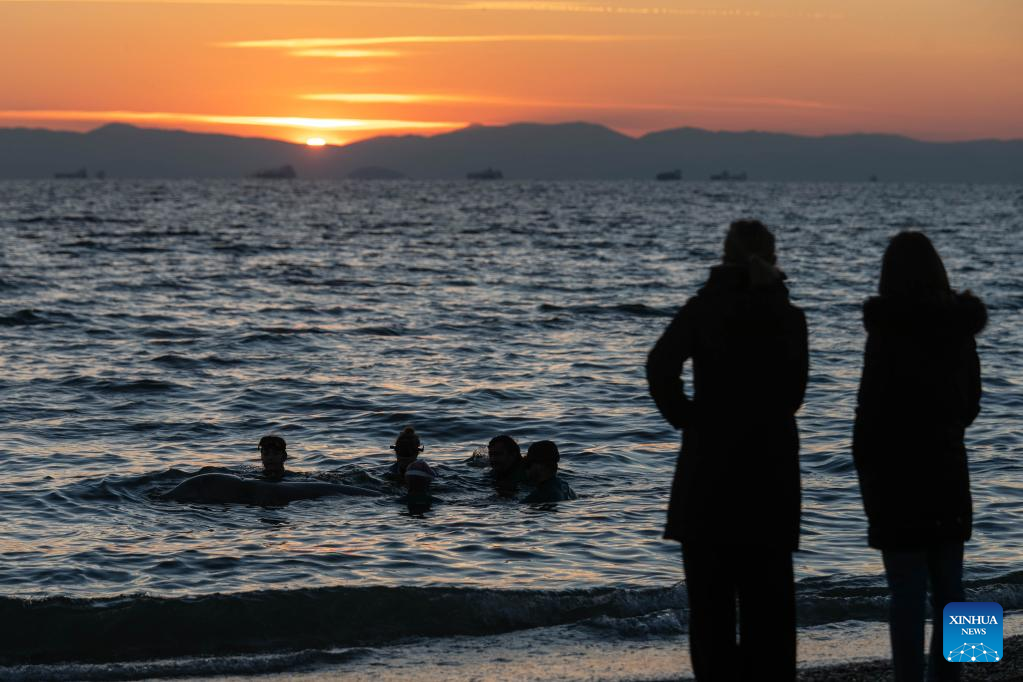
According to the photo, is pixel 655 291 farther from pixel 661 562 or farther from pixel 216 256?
pixel 661 562

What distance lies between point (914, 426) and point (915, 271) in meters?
0.68

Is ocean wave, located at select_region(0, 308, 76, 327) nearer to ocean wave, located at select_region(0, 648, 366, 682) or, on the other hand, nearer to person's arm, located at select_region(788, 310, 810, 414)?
ocean wave, located at select_region(0, 648, 366, 682)

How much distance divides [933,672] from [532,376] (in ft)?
51.0

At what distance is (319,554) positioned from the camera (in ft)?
32.6

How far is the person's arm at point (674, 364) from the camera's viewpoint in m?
5.03

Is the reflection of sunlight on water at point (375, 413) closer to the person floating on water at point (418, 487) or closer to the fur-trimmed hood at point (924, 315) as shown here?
the person floating on water at point (418, 487)

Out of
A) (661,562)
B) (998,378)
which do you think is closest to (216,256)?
(998,378)

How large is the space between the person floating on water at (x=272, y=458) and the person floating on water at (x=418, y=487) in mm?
1272

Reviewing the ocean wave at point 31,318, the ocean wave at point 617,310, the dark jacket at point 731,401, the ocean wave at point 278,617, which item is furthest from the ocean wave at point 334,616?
the ocean wave at point 617,310

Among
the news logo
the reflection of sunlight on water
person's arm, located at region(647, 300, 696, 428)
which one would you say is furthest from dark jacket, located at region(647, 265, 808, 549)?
the reflection of sunlight on water

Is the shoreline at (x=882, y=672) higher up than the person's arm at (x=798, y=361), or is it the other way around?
the person's arm at (x=798, y=361)

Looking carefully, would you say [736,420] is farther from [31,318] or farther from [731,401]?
[31,318]

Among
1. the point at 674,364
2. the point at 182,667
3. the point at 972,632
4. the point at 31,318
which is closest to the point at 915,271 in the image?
the point at 674,364

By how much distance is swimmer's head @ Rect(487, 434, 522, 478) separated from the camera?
41.2 ft
